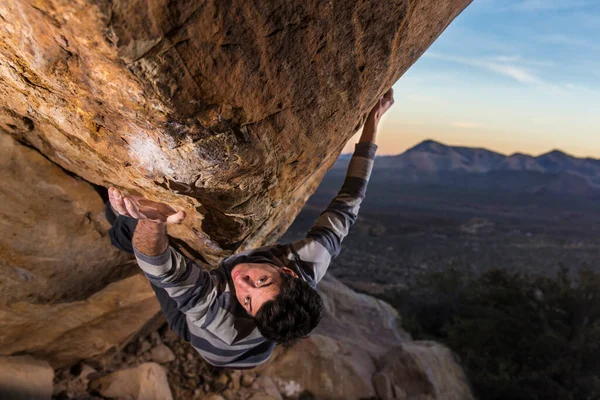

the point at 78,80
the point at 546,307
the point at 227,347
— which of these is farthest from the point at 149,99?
the point at 546,307

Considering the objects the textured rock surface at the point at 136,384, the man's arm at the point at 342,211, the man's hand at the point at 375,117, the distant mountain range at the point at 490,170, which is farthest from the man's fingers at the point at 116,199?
the distant mountain range at the point at 490,170

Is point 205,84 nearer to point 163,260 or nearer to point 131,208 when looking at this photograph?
point 131,208

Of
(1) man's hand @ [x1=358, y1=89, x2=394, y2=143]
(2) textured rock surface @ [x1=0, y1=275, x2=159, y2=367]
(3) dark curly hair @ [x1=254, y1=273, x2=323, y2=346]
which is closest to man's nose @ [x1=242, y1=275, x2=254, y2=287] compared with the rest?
(3) dark curly hair @ [x1=254, y1=273, x2=323, y2=346]

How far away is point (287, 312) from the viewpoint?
2068mm

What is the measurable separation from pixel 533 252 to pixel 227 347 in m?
22.3

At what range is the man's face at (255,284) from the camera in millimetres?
2084

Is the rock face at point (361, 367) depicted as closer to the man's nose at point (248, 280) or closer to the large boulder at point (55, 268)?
the large boulder at point (55, 268)

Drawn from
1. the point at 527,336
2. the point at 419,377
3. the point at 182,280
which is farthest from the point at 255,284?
the point at 527,336

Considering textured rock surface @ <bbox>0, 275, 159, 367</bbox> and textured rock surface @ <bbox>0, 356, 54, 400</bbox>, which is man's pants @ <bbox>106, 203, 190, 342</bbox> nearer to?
textured rock surface @ <bbox>0, 275, 159, 367</bbox>

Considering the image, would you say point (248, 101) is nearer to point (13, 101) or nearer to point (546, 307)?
point (13, 101)

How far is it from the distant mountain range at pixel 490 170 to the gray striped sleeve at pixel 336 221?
206 ft

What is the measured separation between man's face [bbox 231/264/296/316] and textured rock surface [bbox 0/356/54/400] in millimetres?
2234

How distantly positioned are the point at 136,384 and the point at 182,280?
2237 mm

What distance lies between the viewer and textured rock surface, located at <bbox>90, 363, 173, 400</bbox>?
3479 mm
